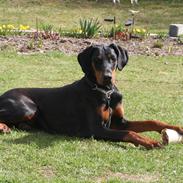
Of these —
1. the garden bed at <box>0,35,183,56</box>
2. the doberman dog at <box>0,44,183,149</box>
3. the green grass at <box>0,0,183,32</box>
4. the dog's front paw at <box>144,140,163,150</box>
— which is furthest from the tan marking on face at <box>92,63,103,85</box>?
the green grass at <box>0,0,183,32</box>

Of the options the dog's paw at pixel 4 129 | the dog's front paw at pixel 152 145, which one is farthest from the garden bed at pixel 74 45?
the dog's front paw at pixel 152 145

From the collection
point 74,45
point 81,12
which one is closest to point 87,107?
point 74,45

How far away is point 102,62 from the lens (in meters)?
6.94

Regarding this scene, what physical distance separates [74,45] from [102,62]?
8402 mm

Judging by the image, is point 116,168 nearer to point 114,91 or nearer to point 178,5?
point 114,91

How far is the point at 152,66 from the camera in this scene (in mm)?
13609

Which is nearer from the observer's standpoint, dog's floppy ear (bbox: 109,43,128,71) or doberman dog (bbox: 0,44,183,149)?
doberman dog (bbox: 0,44,183,149)

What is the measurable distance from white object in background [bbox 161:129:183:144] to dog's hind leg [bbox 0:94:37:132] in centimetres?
173

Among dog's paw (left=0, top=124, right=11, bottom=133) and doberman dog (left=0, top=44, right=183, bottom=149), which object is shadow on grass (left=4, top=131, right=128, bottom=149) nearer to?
doberman dog (left=0, top=44, right=183, bottom=149)

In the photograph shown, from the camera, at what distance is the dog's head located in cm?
688

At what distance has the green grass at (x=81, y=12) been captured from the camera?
23.6m

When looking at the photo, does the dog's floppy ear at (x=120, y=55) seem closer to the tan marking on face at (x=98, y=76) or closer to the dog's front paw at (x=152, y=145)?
the tan marking on face at (x=98, y=76)

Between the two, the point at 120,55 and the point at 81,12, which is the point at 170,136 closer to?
the point at 120,55

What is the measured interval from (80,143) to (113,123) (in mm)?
750
